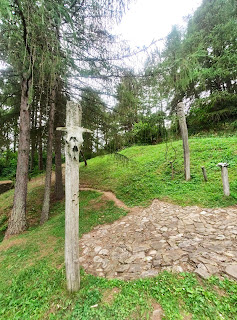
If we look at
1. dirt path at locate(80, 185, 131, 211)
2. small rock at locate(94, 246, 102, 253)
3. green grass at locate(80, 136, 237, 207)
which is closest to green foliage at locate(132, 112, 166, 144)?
green grass at locate(80, 136, 237, 207)

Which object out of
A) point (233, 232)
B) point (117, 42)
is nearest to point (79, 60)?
point (117, 42)

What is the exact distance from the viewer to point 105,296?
1.94 metres

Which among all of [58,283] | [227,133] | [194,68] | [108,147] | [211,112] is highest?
[211,112]

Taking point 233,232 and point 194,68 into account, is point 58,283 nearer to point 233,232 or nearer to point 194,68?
point 233,232

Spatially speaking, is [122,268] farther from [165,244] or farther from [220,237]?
[220,237]

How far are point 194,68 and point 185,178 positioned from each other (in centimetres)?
405

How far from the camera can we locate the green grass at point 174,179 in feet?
15.5

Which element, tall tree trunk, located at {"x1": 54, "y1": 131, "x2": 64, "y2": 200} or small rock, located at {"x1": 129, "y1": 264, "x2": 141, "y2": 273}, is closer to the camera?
small rock, located at {"x1": 129, "y1": 264, "x2": 141, "y2": 273}

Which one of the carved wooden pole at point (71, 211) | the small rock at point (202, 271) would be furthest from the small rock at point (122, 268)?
the small rock at point (202, 271)

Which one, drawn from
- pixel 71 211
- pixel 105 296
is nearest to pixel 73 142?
pixel 71 211

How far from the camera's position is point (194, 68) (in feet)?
12.2

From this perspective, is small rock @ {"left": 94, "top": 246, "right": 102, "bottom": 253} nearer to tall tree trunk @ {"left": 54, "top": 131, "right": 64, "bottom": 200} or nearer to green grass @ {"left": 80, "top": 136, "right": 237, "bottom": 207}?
green grass @ {"left": 80, "top": 136, "right": 237, "bottom": 207}

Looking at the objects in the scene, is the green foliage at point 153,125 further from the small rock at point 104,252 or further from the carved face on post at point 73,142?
the small rock at point 104,252

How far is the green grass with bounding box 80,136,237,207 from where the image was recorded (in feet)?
15.5
